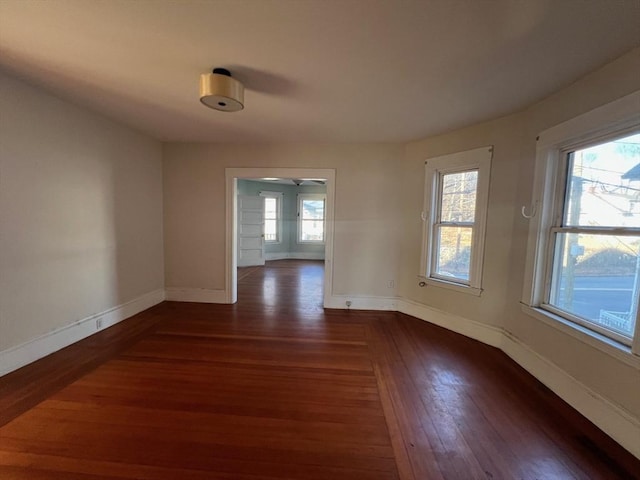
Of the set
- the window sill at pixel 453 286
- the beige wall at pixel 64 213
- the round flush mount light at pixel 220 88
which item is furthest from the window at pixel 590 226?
the beige wall at pixel 64 213

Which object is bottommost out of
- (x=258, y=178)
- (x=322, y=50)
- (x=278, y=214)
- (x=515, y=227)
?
(x=515, y=227)

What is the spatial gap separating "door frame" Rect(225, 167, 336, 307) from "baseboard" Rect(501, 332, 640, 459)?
2388 millimetres

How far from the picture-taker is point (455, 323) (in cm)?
330

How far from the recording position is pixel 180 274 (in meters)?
4.24

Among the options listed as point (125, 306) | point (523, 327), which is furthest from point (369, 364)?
point (125, 306)

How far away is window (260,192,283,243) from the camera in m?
8.20

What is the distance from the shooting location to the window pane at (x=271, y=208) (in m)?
8.20

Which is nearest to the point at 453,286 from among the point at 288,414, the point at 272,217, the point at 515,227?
the point at 515,227

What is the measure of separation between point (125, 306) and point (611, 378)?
4.79 meters

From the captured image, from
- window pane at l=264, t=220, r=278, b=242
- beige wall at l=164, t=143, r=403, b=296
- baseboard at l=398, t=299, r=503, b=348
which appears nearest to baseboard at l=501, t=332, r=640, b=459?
baseboard at l=398, t=299, r=503, b=348

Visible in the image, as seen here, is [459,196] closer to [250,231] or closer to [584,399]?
[584,399]

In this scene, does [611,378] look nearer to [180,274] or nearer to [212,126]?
[212,126]

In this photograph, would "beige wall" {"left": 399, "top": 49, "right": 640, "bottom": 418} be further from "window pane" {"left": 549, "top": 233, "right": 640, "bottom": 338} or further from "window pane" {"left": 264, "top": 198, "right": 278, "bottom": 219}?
"window pane" {"left": 264, "top": 198, "right": 278, "bottom": 219}

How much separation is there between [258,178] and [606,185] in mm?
3731
